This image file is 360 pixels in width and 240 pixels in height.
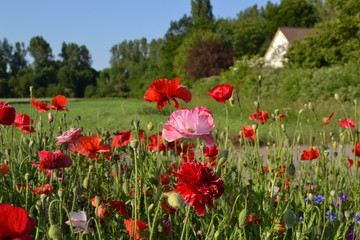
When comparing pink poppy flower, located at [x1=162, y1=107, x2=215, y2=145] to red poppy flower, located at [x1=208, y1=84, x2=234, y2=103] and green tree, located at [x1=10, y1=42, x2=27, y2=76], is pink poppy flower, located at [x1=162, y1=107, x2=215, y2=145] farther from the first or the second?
green tree, located at [x1=10, y1=42, x2=27, y2=76]

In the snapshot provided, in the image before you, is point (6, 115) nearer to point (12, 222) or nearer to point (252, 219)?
point (12, 222)

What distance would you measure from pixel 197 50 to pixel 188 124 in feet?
107

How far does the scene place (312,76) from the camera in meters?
14.6

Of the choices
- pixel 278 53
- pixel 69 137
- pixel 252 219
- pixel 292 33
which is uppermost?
pixel 292 33

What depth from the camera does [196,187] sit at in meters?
1.05

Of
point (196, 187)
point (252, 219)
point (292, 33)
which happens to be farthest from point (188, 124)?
point (292, 33)

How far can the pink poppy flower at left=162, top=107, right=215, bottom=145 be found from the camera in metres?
1.13

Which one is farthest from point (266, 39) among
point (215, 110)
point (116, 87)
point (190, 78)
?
point (215, 110)

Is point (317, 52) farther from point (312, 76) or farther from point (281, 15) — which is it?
point (281, 15)

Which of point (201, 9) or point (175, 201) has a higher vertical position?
point (201, 9)

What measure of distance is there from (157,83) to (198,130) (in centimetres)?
46

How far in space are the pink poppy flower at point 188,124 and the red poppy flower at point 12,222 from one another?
17.8 inches

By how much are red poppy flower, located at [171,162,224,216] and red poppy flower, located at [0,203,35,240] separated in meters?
0.37

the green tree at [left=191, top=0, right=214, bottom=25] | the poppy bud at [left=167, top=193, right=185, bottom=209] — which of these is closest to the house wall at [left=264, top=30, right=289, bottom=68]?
the green tree at [left=191, top=0, right=214, bottom=25]
